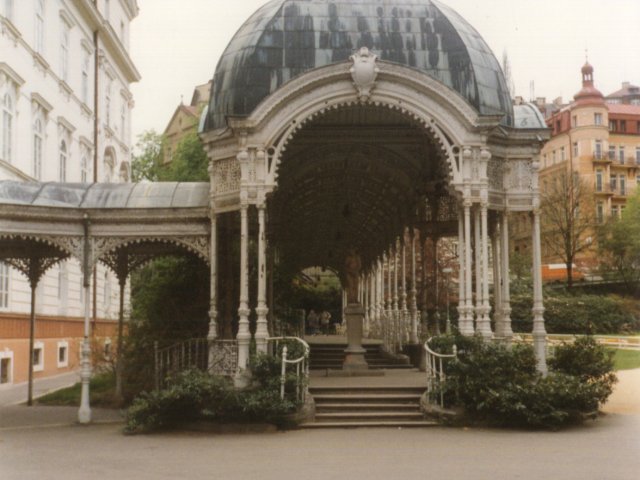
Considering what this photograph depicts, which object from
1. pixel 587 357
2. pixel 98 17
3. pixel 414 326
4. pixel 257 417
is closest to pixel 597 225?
pixel 98 17

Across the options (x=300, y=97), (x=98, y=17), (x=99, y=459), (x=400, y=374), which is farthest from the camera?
(x=98, y=17)

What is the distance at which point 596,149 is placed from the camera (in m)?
68.8

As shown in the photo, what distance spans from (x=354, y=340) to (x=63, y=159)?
18.7 meters

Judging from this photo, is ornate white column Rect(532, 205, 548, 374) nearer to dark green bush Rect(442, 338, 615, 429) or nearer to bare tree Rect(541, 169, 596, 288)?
dark green bush Rect(442, 338, 615, 429)

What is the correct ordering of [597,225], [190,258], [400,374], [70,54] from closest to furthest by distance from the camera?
[400,374], [190,258], [70,54], [597,225]

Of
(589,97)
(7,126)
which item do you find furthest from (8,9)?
(589,97)

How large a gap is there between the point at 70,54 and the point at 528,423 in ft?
86.8

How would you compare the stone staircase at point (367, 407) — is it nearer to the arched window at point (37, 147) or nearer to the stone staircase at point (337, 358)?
the stone staircase at point (337, 358)

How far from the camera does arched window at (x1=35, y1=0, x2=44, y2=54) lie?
29.4 metres

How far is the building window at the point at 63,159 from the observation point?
Answer: 33.2 metres

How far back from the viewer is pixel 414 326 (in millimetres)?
21312

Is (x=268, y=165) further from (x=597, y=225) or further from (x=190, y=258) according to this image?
(x=597, y=225)

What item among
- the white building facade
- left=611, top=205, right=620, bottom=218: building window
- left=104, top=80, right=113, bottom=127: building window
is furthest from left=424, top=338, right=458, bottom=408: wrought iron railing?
left=611, top=205, right=620, bottom=218: building window

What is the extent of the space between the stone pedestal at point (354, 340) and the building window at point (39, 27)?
16.5 metres
